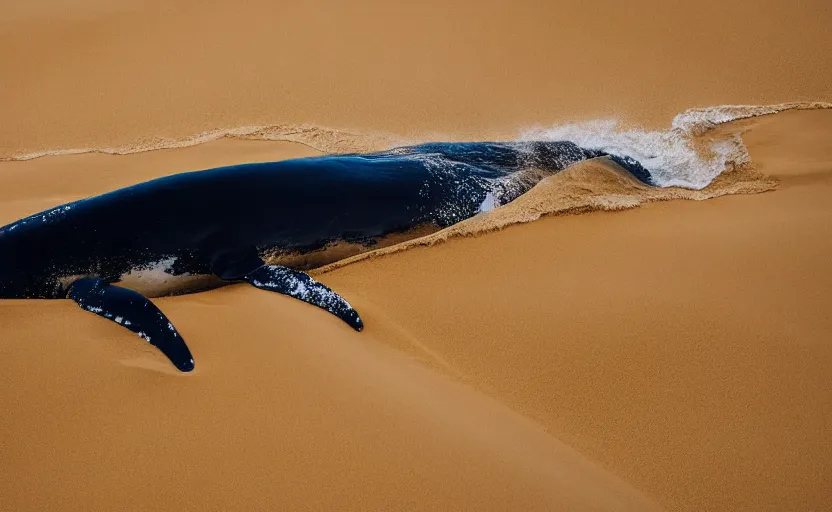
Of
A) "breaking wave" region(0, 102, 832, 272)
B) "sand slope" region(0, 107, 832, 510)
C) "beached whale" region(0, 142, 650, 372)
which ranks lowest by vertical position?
"sand slope" region(0, 107, 832, 510)

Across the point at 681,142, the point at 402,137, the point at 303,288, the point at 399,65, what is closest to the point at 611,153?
the point at 681,142

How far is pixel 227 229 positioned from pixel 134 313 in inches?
41.0

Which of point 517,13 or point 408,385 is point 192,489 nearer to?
point 408,385

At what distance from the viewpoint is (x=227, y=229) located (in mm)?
4027

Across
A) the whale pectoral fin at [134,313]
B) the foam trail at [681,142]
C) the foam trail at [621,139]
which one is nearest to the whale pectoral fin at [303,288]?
the whale pectoral fin at [134,313]

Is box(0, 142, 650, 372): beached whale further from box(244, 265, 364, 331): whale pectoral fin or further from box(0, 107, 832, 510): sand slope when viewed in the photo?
box(0, 107, 832, 510): sand slope

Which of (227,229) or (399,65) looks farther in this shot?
(399,65)

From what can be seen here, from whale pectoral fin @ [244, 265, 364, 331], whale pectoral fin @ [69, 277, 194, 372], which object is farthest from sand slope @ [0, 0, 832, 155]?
whale pectoral fin @ [69, 277, 194, 372]

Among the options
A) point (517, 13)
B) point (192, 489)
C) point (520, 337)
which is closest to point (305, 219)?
point (520, 337)

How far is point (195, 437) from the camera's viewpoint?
2389 millimetres

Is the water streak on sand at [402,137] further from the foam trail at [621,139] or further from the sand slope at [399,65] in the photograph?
the sand slope at [399,65]

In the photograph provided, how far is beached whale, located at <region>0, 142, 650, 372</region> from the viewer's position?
373cm

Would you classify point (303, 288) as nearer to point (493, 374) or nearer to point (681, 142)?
point (493, 374)

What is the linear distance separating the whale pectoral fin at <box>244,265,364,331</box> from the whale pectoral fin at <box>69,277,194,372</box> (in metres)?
0.65
